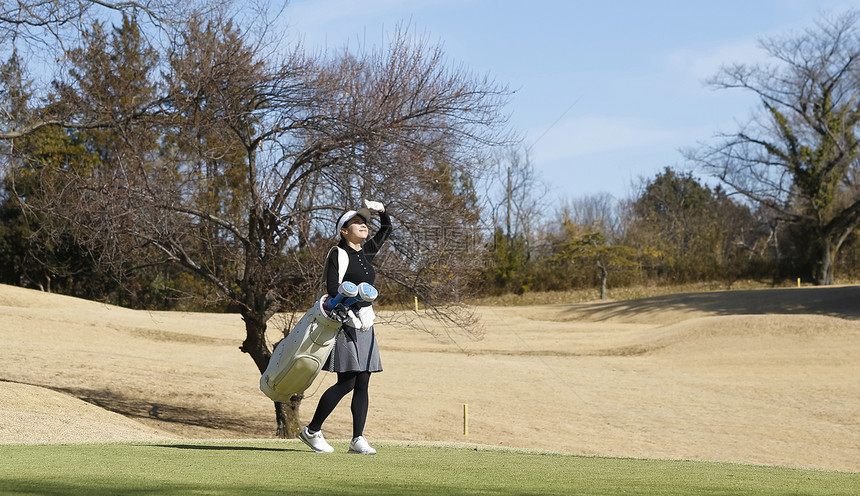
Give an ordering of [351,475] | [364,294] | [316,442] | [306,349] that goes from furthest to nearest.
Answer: [316,442]
[306,349]
[364,294]
[351,475]

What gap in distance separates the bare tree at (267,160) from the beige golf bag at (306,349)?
5.39m

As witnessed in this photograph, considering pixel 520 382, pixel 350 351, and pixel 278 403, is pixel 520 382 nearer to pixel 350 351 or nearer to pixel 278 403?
pixel 278 403

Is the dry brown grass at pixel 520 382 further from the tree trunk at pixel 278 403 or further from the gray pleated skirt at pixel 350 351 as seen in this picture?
the gray pleated skirt at pixel 350 351

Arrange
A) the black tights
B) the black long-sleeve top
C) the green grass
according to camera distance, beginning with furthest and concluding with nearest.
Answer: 1. the black tights
2. the black long-sleeve top
3. the green grass

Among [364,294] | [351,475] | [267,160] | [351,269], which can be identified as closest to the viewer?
[351,475]

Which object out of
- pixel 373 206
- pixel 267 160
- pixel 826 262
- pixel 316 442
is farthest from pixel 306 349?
pixel 826 262

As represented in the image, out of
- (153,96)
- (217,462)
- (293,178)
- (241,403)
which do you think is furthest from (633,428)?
(217,462)

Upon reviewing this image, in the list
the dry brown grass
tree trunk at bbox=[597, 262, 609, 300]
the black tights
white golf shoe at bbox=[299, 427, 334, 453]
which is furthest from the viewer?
tree trunk at bbox=[597, 262, 609, 300]

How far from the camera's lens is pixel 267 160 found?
14.0 metres

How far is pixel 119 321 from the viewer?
104 ft

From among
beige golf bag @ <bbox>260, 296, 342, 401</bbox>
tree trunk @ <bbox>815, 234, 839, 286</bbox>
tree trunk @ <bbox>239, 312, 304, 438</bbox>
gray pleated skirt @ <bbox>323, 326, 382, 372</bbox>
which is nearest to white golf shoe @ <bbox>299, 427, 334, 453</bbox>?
beige golf bag @ <bbox>260, 296, 342, 401</bbox>

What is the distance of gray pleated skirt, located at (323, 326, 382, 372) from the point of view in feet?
23.1

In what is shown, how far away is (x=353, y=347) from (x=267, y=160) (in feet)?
24.8

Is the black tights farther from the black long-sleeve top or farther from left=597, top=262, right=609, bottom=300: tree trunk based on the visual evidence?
left=597, top=262, right=609, bottom=300: tree trunk
